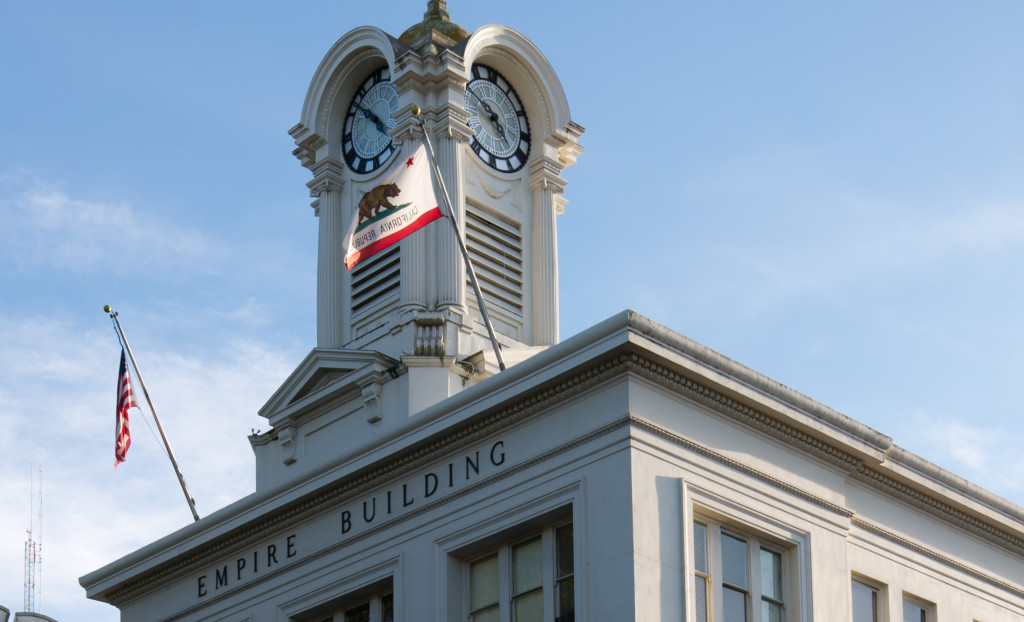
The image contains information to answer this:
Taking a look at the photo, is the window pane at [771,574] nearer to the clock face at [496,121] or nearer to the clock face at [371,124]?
the clock face at [496,121]

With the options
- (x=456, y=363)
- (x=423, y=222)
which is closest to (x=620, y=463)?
(x=423, y=222)

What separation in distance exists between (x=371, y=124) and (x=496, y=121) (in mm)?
3171

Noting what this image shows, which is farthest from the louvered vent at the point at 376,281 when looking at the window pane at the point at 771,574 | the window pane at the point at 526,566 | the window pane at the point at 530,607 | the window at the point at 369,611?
the window pane at the point at 771,574

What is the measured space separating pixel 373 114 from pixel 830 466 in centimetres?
1948

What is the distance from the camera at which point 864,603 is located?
1548 inches

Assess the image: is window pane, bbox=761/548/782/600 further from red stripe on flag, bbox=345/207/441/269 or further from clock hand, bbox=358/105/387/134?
clock hand, bbox=358/105/387/134

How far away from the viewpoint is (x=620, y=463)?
3494 centimetres

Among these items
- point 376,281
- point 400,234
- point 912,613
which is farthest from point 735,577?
point 376,281

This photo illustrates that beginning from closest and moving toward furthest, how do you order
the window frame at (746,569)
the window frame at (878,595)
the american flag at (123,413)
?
1. the window frame at (746,569)
2. the window frame at (878,595)
3. the american flag at (123,413)

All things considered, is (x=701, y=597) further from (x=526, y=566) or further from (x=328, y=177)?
(x=328, y=177)

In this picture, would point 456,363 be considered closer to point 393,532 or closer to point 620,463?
point 393,532

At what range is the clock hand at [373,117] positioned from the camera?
175 feet

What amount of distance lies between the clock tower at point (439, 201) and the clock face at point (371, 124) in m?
0.04

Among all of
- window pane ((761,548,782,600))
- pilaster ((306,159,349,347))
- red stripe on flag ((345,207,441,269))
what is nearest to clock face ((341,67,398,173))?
pilaster ((306,159,349,347))
